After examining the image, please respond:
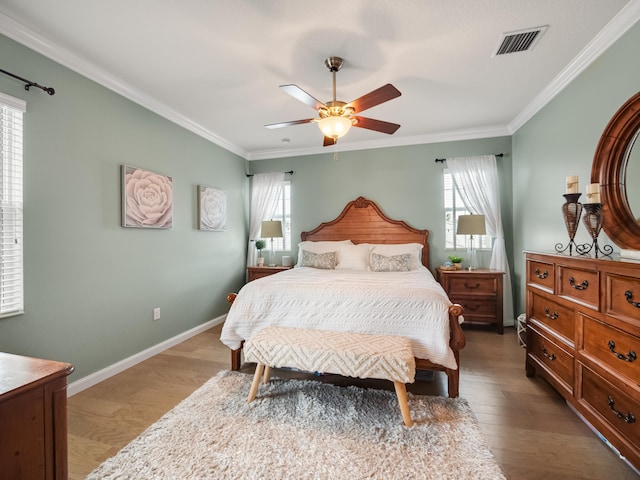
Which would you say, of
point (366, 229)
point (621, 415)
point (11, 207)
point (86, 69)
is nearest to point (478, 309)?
point (366, 229)

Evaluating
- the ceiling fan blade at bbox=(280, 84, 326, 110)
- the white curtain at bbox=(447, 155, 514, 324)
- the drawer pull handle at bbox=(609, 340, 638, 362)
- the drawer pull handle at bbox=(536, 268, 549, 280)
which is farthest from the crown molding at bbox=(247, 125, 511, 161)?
the drawer pull handle at bbox=(609, 340, 638, 362)

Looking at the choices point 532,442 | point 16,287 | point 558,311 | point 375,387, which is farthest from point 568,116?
point 16,287

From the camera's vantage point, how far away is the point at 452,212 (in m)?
4.15

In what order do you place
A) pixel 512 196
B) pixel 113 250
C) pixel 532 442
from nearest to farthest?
pixel 532 442 → pixel 113 250 → pixel 512 196

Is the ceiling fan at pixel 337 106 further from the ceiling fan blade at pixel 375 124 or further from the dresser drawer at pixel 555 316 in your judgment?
the dresser drawer at pixel 555 316

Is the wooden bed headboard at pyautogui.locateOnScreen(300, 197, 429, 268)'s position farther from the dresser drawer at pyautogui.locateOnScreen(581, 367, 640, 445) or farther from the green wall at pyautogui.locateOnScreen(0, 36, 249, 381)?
the dresser drawer at pyautogui.locateOnScreen(581, 367, 640, 445)

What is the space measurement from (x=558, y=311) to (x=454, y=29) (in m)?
2.08

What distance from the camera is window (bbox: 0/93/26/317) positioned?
1.86 meters

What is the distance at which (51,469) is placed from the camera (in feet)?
3.02

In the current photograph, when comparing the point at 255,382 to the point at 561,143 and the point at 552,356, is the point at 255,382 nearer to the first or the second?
the point at 552,356

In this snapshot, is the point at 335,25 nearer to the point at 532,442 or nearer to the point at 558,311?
the point at 558,311

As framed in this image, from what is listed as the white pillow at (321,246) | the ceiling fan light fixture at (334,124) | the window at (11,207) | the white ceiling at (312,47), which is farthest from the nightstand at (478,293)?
the window at (11,207)

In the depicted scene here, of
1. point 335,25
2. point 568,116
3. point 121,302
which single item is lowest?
point 121,302

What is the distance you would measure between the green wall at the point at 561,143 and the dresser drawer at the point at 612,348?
2.82 ft
